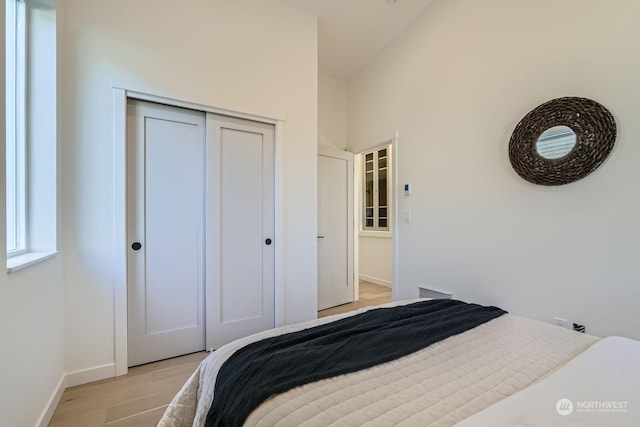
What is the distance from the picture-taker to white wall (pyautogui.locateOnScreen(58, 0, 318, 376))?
1965 millimetres

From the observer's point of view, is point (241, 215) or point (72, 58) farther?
point (241, 215)

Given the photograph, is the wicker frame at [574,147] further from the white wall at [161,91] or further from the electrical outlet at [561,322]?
the white wall at [161,91]

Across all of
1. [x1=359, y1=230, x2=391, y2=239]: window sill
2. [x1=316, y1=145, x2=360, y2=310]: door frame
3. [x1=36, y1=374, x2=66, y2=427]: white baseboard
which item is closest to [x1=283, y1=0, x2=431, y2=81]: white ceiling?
[x1=316, y1=145, x2=360, y2=310]: door frame

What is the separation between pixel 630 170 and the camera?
1.70 m

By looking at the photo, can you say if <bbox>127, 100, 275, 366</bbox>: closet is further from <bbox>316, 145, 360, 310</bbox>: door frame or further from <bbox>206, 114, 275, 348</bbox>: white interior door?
<bbox>316, 145, 360, 310</bbox>: door frame

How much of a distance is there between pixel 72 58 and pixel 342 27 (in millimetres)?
2605

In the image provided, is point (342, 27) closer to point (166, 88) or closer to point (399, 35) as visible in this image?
point (399, 35)

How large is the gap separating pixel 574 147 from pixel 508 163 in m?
0.46

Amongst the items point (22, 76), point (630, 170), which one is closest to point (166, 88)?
point (22, 76)

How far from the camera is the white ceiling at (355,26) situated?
9.62 ft

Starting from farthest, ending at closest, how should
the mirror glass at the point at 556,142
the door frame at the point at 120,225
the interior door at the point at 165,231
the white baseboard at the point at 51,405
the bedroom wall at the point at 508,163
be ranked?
the interior door at the point at 165,231, the door frame at the point at 120,225, the mirror glass at the point at 556,142, the bedroom wall at the point at 508,163, the white baseboard at the point at 51,405

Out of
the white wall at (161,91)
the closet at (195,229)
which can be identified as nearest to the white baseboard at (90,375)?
the white wall at (161,91)

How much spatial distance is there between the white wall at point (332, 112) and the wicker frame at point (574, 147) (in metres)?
2.36

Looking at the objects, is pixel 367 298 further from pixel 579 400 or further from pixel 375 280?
pixel 579 400
